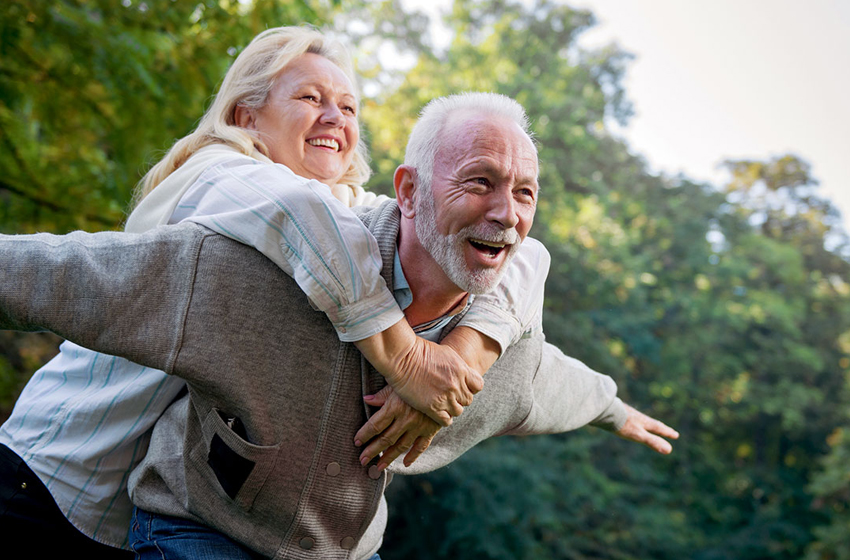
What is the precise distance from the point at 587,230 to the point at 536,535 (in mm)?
7031

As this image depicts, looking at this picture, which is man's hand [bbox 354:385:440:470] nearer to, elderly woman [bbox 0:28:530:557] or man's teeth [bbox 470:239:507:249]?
elderly woman [bbox 0:28:530:557]

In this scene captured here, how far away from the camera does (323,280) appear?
1.37m

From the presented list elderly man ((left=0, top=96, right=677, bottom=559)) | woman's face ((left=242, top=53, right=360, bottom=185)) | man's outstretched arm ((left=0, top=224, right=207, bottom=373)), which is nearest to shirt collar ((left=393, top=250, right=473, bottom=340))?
elderly man ((left=0, top=96, right=677, bottom=559))

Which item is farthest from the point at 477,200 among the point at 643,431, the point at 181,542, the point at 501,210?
the point at 643,431

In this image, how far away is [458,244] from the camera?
150 centimetres

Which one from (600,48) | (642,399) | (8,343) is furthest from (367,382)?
(600,48)

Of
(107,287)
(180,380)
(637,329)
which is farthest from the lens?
(637,329)

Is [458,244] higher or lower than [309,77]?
lower

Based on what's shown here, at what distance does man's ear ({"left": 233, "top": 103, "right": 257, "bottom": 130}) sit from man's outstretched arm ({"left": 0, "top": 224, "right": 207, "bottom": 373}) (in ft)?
2.26

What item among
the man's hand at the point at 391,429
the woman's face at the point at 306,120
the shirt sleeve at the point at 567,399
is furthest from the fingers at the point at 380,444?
the woman's face at the point at 306,120

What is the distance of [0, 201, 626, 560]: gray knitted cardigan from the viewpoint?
1.36 meters

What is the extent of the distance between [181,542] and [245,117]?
3.87 feet

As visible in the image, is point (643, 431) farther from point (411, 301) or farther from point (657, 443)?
point (411, 301)

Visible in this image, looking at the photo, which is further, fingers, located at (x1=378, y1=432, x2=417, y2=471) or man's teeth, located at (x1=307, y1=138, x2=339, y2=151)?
man's teeth, located at (x1=307, y1=138, x2=339, y2=151)
